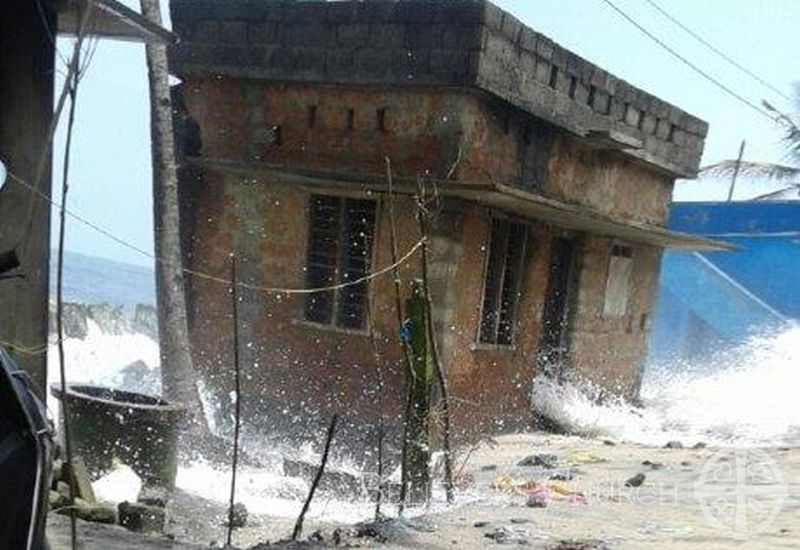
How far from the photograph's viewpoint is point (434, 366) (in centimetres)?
737

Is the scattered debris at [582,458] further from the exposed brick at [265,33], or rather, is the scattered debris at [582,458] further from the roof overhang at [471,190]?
the exposed brick at [265,33]

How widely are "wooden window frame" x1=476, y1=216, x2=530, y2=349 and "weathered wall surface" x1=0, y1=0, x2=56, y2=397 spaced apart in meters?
5.82

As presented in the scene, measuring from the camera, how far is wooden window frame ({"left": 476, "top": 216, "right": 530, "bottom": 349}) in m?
11.3

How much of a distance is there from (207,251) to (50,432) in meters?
9.13

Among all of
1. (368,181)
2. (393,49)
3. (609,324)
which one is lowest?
(609,324)

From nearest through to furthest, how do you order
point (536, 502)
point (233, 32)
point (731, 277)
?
point (536, 502), point (233, 32), point (731, 277)

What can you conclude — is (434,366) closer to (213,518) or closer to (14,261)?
(213,518)

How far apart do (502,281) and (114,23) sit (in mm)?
6590

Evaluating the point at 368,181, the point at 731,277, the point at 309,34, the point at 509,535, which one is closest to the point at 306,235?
the point at 368,181

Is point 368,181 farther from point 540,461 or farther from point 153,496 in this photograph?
point 153,496

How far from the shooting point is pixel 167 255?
10469 mm

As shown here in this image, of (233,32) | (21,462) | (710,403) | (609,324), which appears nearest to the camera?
(21,462)

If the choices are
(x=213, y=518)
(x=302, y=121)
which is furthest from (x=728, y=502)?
(x=302, y=121)

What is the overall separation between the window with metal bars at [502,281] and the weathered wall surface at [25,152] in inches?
232
